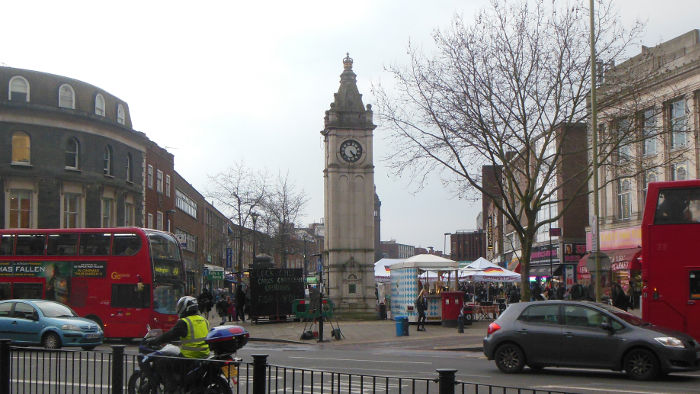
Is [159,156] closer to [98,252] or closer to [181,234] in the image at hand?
[181,234]

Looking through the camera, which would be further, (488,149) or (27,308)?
(488,149)

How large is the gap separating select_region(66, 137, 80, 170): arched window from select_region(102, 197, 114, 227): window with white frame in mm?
2910

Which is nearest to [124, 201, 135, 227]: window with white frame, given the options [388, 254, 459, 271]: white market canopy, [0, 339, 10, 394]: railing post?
[388, 254, 459, 271]: white market canopy

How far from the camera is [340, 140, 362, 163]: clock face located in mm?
40812

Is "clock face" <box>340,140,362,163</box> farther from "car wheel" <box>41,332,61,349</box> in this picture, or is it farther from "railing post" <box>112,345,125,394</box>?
"railing post" <box>112,345,125,394</box>

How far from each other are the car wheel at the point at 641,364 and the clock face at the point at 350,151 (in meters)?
26.8

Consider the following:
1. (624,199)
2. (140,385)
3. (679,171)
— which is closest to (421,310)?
(679,171)

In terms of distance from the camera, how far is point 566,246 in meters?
56.9

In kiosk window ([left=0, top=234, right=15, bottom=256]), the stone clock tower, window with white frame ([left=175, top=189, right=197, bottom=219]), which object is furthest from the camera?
window with white frame ([left=175, top=189, right=197, bottom=219])

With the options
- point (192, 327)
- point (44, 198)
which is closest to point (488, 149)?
point (192, 327)

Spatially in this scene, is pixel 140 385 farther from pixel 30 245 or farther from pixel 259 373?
pixel 30 245

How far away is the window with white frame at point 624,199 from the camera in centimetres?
4423

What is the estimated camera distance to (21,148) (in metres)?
43.3

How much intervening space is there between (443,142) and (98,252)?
12.4 m
